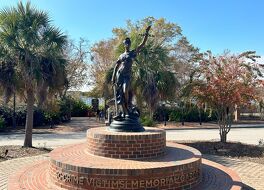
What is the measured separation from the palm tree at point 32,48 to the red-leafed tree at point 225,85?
6.26 metres

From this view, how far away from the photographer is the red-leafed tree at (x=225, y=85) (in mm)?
12867

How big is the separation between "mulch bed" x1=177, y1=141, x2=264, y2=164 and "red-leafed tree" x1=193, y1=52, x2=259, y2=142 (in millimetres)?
828

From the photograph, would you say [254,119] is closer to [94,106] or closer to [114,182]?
[94,106]

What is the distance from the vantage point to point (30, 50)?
12438mm

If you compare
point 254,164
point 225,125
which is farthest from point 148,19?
point 254,164

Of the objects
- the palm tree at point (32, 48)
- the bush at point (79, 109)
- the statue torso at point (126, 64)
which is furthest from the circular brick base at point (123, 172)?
the bush at point (79, 109)

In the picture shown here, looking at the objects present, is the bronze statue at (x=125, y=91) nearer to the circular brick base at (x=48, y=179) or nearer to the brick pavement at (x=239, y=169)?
the circular brick base at (x=48, y=179)

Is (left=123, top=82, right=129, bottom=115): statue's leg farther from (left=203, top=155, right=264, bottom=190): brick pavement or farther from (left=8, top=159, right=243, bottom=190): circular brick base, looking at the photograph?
(left=203, top=155, right=264, bottom=190): brick pavement

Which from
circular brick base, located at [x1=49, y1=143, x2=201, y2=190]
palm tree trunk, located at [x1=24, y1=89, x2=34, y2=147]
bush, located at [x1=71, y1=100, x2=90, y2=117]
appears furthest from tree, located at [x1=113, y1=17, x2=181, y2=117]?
bush, located at [x1=71, y1=100, x2=90, y2=117]

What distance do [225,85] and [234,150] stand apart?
2.72 meters

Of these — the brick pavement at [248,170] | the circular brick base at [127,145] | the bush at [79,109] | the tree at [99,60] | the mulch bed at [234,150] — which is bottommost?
the brick pavement at [248,170]

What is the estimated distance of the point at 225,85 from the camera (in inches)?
508

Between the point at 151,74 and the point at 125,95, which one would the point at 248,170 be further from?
the point at 151,74

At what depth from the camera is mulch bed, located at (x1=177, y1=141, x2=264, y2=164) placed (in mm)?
11180
